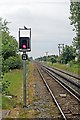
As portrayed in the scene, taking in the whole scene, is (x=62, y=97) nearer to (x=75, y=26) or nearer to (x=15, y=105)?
(x=15, y=105)

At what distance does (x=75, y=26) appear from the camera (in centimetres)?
4491

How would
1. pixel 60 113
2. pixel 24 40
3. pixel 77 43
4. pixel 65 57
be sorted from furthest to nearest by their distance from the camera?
1. pixel 65 57
2. pixel 77 43
3. pixel 24 40
4. pixel 60 113

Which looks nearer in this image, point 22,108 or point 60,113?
point 60,113

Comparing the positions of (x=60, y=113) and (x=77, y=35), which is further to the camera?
(x=77, y=35)

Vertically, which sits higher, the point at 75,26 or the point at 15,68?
the point at 75,26

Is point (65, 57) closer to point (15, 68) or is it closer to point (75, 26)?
point (15, 68)

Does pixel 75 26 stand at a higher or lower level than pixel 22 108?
higher

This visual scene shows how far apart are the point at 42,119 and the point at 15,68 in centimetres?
4640

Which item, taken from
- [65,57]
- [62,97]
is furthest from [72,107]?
[65,57]

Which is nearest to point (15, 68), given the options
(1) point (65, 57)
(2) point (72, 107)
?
(1) point (65, 57)

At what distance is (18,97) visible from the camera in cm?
2016

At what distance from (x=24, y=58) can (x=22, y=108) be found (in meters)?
2.18

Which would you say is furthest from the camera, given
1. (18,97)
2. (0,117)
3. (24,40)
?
(18,97)

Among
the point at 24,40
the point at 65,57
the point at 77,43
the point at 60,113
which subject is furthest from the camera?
the point at 65,57
